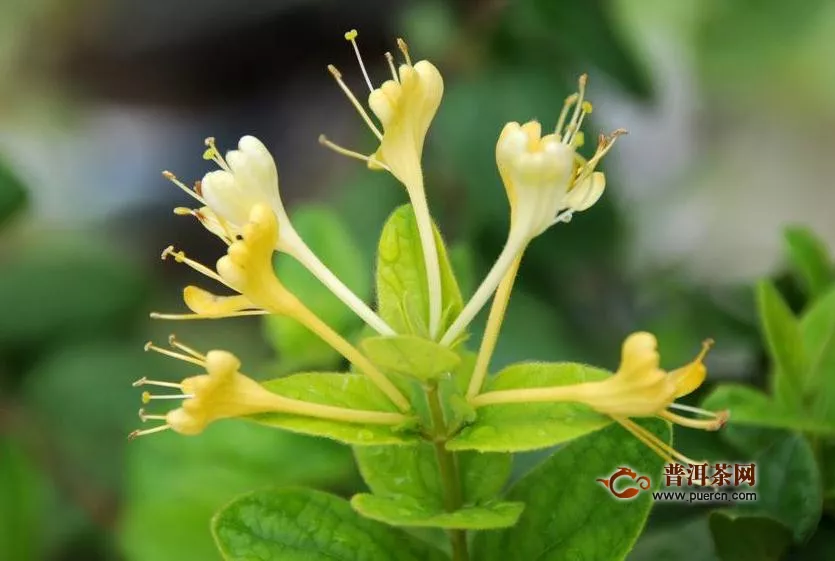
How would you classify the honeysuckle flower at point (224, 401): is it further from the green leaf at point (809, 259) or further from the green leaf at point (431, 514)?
the green leaf at point (809, 259)

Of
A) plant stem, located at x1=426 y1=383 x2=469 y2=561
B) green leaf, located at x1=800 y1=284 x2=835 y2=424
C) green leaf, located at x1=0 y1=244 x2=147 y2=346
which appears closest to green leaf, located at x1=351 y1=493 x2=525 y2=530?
plant stem, located at x1=426 y1=383 x2=469 y2=561

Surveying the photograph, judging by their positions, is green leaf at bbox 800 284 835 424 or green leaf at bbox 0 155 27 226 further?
green leaf at bbox 0 155 27 226

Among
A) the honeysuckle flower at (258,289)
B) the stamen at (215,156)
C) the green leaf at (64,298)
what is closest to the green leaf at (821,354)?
the honeysuckle flower at (258,289)

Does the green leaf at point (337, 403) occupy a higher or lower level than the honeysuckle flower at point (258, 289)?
lower

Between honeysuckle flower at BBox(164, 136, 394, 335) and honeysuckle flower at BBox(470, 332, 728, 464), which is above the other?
honeysuckle flower at BBox(164, 136, 394, 335)

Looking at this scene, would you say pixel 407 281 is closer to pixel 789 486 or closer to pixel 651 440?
pixel 651 440

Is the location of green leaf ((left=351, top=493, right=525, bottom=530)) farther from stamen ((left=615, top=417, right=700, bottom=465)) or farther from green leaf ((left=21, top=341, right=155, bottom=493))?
green leaf ((left=21, top=341, right=155, bottom=493))
